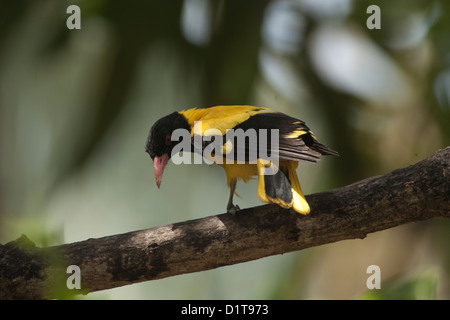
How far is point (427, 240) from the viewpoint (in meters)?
3.47

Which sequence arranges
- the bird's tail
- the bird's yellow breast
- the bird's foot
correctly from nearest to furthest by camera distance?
the bird's tail < the bird's foot < the bird's yellow breast

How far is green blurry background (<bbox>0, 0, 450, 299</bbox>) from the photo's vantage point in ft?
8.52

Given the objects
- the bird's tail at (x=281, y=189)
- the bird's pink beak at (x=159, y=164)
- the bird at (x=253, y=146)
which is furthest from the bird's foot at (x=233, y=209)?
the bird's pink beak at (x=159, y=164)

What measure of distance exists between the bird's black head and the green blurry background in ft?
1.31

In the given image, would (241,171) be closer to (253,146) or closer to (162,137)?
(253,146)

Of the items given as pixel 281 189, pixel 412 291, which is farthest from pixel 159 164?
pixel 412 291

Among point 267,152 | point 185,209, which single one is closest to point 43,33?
point 185,209

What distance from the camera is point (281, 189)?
181cm

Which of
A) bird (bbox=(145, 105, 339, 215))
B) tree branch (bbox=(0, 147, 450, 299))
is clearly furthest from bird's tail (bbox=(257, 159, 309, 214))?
tree branch (bbox=(0, 147, 450, 299))

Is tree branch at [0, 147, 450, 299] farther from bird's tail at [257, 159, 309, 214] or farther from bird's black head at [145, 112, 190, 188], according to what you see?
bird's black head at [145, 112, 190, 188]

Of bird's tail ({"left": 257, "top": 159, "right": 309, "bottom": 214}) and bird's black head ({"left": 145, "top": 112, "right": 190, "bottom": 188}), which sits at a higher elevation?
bird's black head ({"left": 145, "top": 112, "right": 190, "bottom": 188})

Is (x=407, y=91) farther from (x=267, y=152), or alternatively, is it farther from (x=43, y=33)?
(x=43, y=33)
